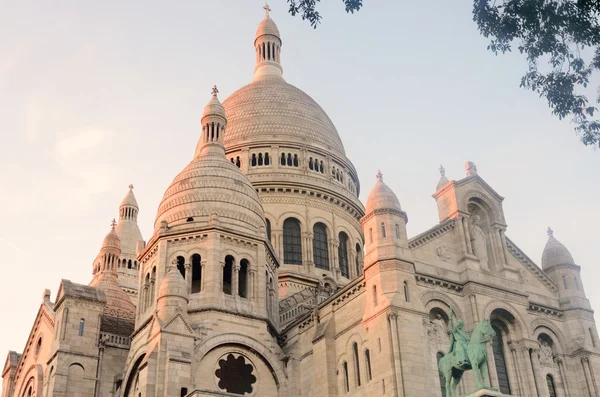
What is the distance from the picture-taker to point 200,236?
40.5 metres

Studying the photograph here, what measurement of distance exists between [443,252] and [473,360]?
1116cm

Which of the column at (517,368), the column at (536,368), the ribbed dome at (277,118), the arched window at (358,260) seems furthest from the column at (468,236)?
the ribbed dome at (277,118)

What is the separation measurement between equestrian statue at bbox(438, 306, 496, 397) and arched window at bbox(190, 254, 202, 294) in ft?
54.5

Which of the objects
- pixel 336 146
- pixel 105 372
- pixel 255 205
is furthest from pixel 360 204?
pixel 105 372

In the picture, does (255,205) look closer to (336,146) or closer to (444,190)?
(444,190)

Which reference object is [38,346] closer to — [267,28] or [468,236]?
[468,236]

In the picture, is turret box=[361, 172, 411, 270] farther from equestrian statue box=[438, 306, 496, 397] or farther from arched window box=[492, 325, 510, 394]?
equestrian statue box=[438, 306, 496, 397]

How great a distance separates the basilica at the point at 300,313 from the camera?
3412 cm

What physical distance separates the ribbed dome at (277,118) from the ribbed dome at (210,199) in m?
12.8

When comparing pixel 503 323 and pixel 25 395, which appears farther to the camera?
pixel 25 395

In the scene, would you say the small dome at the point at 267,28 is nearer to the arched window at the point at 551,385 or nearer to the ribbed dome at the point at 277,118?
the ribbed dome at the point at 277,118

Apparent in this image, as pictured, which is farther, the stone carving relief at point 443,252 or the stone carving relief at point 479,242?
the stone carving relief at point 479,242

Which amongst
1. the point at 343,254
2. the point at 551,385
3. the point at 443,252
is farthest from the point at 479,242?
the point at 343,254

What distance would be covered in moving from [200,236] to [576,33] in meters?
27.5
